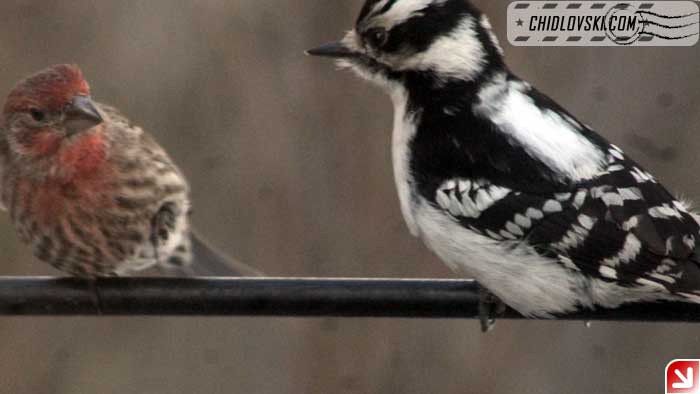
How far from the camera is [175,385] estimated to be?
24.6 feet

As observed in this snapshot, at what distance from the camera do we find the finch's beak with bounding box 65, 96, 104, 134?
15.4ft

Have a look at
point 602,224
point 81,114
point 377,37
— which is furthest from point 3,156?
point 602,224

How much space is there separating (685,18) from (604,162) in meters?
1.53

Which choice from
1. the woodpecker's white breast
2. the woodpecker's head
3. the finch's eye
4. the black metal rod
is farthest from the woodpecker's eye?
the finch's eye

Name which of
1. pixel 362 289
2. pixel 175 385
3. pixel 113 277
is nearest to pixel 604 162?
pixel 362 289

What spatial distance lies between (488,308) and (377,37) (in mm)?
850

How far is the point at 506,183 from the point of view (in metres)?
Answer: 4.38

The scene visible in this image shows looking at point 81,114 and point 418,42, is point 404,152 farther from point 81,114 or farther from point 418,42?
point 81,114

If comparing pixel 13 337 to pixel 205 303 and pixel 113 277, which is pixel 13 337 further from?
pixel 205 303

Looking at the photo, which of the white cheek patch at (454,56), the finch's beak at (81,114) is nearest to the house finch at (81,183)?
the finch's beak at (81,114)

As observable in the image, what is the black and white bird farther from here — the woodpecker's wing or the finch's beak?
the finch's beak

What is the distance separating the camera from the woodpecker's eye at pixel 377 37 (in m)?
4.45

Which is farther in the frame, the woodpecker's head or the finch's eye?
the finch's eye

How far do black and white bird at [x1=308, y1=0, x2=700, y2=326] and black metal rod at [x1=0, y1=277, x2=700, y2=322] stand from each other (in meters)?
0.07
